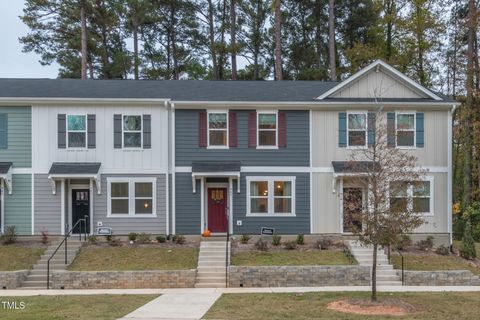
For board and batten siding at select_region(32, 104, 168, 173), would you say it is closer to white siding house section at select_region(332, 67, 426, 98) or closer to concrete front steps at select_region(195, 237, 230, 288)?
concrete front steps at select_region(195, 237, 230, 288)

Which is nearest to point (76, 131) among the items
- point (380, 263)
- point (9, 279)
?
point (9, 279)

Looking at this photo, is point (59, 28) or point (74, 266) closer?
point (74, 266)

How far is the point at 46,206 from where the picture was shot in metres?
22.7

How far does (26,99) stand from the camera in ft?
73.7

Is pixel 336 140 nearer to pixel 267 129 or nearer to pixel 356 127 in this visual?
pixel 356 127

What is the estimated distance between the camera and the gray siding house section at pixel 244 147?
23.3m

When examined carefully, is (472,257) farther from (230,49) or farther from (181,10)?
(181,10)

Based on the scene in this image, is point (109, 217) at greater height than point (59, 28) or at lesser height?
lesser

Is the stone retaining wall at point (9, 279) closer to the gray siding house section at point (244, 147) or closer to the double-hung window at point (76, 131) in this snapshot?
the double-hung window at point (76, 131)

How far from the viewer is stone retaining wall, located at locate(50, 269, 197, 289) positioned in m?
18.2

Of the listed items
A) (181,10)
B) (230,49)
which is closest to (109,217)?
(230,49)

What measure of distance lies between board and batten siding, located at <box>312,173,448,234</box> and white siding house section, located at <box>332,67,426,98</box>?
3.34 meters

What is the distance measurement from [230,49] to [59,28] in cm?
1189

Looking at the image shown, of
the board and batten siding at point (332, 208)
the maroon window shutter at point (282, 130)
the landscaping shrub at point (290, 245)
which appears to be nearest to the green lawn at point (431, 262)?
the board and batten siding at point (332, 208)
